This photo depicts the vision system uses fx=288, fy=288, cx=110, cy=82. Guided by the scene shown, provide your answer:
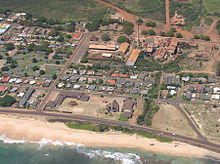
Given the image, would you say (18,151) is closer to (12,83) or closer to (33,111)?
(33,111)

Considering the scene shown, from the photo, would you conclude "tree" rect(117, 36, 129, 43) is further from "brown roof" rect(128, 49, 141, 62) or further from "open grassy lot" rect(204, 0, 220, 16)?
"open grassy lot" rect(204, 0, 220, 16)

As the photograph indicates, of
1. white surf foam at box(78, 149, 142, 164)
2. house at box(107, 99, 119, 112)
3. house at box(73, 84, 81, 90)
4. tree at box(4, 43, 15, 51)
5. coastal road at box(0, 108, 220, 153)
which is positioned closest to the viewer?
white surf foam at box(78, 149, 142, 164)

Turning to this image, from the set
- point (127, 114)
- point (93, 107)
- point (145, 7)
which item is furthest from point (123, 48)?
point (145, 7)

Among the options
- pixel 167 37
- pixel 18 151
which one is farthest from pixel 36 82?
pixel 167 37

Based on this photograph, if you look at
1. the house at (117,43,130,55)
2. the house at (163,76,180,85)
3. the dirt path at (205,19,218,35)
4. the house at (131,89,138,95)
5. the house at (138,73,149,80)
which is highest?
the dirt path at (205,19,218,35)

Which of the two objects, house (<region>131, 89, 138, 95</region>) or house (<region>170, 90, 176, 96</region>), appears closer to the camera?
house (<region>170, 90, 176, 96</region>)

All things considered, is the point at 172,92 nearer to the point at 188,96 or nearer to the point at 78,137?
the point at 188,96

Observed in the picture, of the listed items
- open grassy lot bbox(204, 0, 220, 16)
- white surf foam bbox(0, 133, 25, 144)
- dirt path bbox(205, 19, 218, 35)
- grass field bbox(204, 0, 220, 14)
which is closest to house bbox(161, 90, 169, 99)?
dirt path bbox(205, 19, 218, 35)
